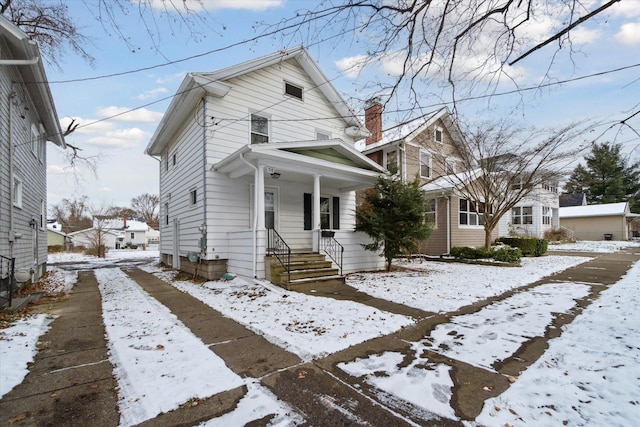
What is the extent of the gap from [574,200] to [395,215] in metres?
43.8

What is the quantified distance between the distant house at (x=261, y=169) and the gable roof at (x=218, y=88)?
34 mm

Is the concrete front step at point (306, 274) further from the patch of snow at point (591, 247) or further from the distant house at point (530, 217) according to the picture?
the patch of snow at point (591, 247)

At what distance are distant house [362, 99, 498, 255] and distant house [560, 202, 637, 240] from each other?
74.2ft

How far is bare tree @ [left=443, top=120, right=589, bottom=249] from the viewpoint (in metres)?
12.8

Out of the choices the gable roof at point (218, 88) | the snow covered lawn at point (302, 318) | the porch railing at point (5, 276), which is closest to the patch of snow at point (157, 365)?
the snow covered lawn at point (302, 318)

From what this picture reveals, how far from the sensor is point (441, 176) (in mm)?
15703

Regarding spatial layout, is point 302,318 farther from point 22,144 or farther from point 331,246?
point 22,144

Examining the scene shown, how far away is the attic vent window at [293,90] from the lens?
1139cm

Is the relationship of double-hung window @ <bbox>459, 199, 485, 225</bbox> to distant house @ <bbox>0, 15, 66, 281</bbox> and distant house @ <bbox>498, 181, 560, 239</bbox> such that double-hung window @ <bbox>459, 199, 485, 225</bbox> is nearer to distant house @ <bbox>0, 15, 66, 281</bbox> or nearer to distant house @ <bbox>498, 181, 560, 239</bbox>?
distant house @ <bbox>498, 181, 560, 239</bbox>

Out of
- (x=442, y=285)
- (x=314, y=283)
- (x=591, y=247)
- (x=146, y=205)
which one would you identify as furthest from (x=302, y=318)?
(x=146, y=205)

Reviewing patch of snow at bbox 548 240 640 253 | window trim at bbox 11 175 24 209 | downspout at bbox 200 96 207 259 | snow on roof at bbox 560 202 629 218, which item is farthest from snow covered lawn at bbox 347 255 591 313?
snow on roof at bbox 560 202 629 218

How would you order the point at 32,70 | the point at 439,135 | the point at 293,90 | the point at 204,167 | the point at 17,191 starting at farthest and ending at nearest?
the point at 439,135, the point at 293,90, the point at 204,167, the point at 17,191, the point at 32,70

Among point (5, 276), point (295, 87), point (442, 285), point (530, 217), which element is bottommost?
point (442, 285)

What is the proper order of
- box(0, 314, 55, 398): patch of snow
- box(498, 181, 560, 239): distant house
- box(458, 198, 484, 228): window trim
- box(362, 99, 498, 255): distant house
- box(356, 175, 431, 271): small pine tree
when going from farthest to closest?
1. box(498, 181, 560, 239): distant house
2. box(458, 198, 484, 228): window trim
3. box(362, 99, 498, 255): distant house
4. box(356, 175, 431, 271): small pine tree
5. box(0, 314, 55, 398): patch of snow
